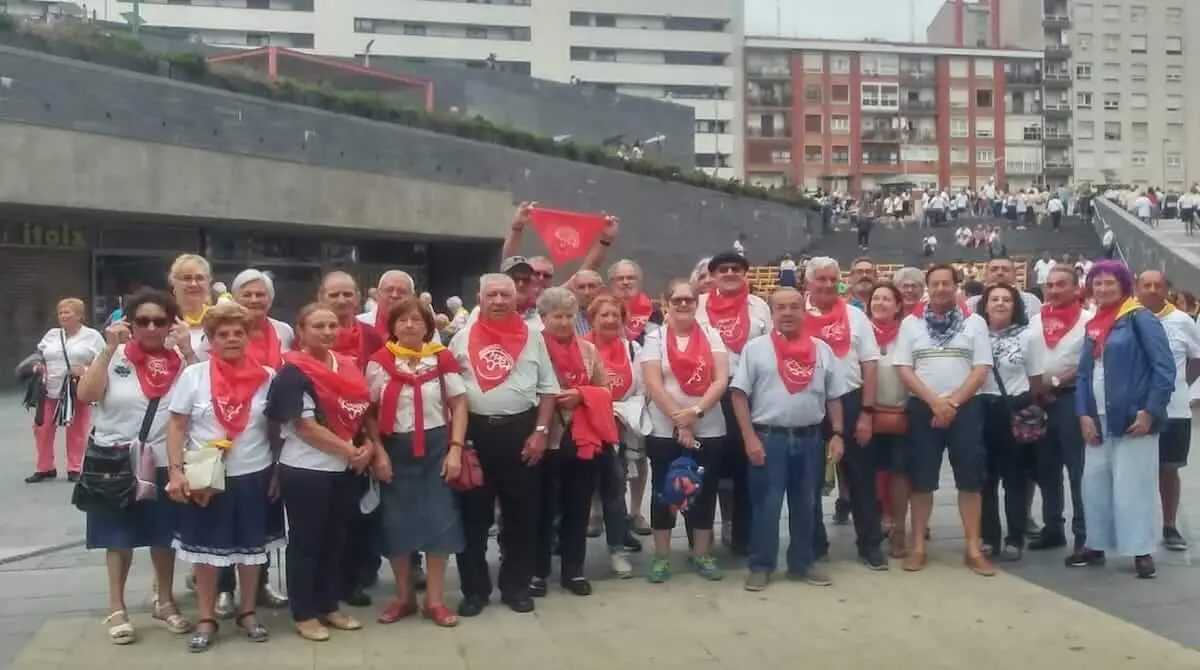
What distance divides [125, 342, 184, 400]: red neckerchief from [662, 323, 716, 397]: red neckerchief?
270 cm

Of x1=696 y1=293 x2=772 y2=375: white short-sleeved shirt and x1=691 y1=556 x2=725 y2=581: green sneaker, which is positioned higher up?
x1=696 y1=293 x2=772 y2=375: white short-sleeved shirt

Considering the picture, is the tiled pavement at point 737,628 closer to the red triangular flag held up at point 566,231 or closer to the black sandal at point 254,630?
the black sandal at point 254,630

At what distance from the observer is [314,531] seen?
19.2 feet

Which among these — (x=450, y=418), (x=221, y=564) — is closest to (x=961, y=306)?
(x=450, y=418)

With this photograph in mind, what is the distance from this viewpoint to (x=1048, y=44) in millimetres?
86812

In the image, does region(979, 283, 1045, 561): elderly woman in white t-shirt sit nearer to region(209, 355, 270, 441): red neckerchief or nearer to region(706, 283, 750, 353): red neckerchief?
region(706, 283, 750, 353): red neckerchief

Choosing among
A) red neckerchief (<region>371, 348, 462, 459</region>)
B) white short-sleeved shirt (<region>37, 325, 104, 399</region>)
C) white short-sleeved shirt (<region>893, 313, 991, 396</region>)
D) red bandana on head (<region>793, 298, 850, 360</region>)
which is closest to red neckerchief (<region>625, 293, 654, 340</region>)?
red bandana on head (<region>793, 298, 850, 360</region>)

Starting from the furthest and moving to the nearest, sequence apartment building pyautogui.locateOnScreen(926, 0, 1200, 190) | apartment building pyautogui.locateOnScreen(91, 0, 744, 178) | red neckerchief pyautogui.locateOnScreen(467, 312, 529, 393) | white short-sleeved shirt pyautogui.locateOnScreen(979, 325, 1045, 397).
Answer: apartment building pyautogui.locateOnScreen(926, 0, 1200, 190) → apartment building pyautogui.locateOnScreen(91, 0, 744, 178) → white short-sleeved shirt pyautogui.locateOnScreen(979, 325, 1045, 397) → red neckerchief pyautogui.locateOnScreen(467, 312, 529, 393)

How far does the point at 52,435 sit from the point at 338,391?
654 cm

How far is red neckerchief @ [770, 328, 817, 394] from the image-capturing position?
22.5 feet

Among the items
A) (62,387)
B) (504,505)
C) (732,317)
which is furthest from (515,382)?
(62,387)

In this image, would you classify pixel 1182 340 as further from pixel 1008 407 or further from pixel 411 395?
pixel 411 395

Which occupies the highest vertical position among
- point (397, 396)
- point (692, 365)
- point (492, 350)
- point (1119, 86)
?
point (1119, 86)

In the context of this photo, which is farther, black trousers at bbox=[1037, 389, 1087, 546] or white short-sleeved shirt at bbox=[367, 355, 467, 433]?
black trousers at bbox=[1037, 389, 1087, 546]
